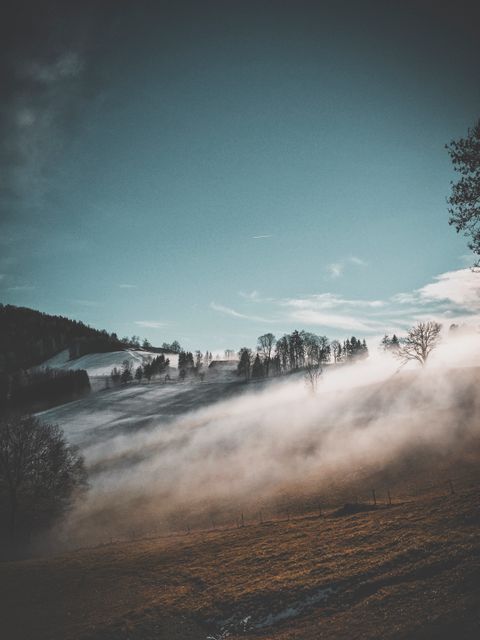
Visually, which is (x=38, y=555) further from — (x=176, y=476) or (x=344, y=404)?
(x=344, y=404)

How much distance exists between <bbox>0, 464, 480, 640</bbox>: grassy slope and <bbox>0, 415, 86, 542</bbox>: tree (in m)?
17.4

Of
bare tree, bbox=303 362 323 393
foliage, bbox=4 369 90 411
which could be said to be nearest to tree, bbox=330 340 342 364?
bare tree, bbox=303 362 323 393

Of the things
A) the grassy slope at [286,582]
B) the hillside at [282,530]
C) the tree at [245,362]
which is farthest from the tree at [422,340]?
the tree at [245,362]

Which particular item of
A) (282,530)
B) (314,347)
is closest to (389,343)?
(314,347)

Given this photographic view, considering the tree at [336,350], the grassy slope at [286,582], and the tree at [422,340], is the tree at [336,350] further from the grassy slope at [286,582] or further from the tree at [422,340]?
the grassy slope at [286,582]

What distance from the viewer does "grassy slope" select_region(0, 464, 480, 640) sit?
15.1m

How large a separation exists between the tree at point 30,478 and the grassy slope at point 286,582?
17375 millimetres

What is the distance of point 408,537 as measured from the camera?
21.8 meters

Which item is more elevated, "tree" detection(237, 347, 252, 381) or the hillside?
"tree" detection(237, 347, 252, 381)

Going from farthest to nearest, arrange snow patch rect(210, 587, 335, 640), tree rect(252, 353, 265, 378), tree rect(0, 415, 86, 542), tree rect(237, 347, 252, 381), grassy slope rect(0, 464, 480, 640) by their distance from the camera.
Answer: tree rect(237, 347, 252, 381), tree rect(252, 353, 265, 378), tree rect(0, 415, 86, 542), snow patch rect(210, 587, 335, 640), grassy slope rect(0, 464, 480, 640)

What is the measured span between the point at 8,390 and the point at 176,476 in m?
123

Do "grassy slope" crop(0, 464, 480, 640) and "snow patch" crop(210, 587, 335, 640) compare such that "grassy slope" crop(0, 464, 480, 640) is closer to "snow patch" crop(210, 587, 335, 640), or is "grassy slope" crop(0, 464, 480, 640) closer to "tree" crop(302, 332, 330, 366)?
"snow patch" crop(210, 587, 335, 640)

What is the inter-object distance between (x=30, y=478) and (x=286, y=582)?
45.0m

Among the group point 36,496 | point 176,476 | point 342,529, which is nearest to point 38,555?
point 36,496
